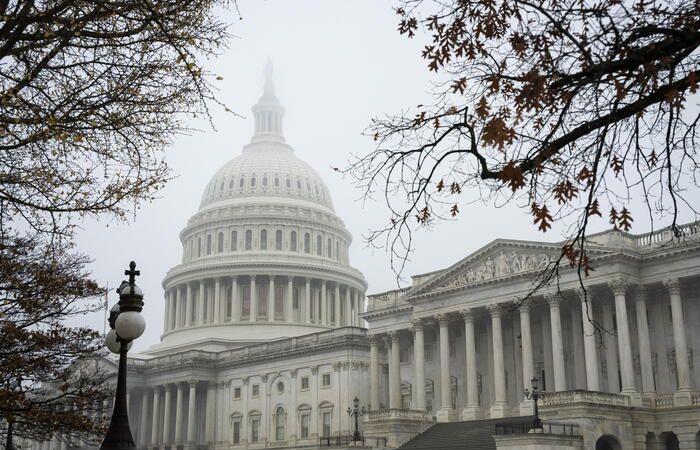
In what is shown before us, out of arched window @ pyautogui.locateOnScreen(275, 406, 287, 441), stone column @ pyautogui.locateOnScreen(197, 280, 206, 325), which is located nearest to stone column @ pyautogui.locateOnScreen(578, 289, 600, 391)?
arched window @ pyautogui.locateOnScreen(275, 406, 287, 441)

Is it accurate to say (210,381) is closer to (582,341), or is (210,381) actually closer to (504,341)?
(504,341)

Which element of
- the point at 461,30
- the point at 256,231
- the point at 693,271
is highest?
the point at 256,231

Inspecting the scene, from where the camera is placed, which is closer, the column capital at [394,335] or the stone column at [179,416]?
the column capital at [394,335]

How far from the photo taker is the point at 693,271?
200 ft

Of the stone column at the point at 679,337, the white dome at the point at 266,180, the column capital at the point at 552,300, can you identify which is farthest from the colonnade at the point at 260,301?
the stone column at the point at 679,337

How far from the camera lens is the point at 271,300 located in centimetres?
11881

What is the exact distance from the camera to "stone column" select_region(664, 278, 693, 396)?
59562 mm

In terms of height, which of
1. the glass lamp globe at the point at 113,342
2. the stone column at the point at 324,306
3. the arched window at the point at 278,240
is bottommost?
the glass lamp globe at the point at 113,342

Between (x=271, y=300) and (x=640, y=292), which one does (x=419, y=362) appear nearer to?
(x=640, y=292)

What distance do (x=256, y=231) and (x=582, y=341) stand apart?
6602cm

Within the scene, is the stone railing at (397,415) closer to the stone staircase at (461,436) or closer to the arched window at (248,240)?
the stone staircase at (461,436)

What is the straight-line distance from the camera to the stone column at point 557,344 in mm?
64875

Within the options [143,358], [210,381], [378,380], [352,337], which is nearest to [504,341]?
[378,380]

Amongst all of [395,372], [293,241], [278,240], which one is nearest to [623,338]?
[395,372]
